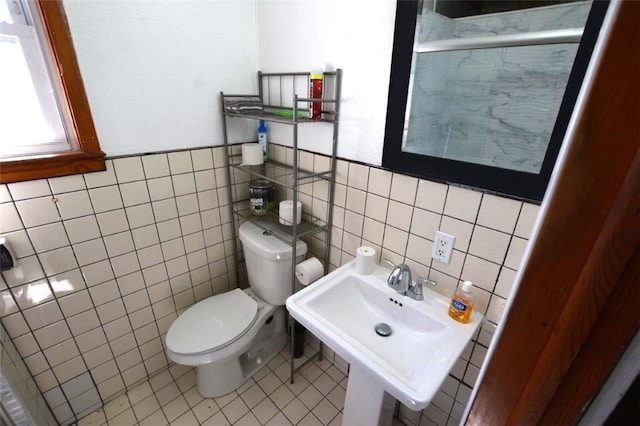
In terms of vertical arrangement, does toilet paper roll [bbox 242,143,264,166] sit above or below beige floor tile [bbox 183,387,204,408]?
above

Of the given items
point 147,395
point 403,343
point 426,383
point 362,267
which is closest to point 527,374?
point 426,383

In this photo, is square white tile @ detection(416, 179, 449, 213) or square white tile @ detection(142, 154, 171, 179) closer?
square white tile @ detection(416, 179, 449, 213)

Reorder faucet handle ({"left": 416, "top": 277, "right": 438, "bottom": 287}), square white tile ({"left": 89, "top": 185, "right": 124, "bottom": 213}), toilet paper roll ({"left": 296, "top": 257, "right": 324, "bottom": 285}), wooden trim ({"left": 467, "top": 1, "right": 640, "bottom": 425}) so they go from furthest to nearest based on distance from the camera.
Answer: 1. toilet paper roll ({"left": 296, "top": 257, "right": 324, "bottom": 285})
2. square white tile ({"left": 89, "top": 185, "right": 124, "bottom": 213})
3. faucet handle ({"left": 416, "top": 277, "right": 438, "bottom": 287})
4. wooden trim ({"left": 467, "top": 1, "right": 640, "bottom": 425})

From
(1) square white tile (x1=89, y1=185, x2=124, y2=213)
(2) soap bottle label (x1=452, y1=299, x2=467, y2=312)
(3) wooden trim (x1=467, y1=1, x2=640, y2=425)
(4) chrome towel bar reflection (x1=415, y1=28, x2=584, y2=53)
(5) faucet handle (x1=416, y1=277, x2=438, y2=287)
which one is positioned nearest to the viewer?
(3) wooden trim (x1=467, y1=1, x2=640, y2=425)

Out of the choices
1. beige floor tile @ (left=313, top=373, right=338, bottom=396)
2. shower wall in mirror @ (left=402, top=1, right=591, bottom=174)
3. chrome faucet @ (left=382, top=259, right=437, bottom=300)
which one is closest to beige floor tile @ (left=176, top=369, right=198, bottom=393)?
beige floor tile @ (left=313, top=373, right=338, bottom=396)

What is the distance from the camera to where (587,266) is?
333 millimetres

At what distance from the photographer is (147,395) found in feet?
5.10

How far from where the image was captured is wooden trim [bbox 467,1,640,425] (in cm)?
29

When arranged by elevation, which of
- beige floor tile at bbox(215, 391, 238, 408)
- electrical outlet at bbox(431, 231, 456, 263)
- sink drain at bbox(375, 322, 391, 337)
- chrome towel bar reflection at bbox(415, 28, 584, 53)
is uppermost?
chrome towel bar reflection at bbox(415, 28, 584, 53)

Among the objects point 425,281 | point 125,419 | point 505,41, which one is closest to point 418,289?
point 425,281

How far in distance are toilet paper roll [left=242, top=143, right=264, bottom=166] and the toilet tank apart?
0.35m

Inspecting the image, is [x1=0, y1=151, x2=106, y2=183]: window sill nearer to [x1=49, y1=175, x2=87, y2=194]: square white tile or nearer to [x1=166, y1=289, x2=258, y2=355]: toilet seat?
[x1=49, y1=175, x2=87, y2=194]: square white tile

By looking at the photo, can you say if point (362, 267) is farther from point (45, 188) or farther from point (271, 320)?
point (45, 188)

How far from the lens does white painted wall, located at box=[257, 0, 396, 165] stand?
1073 mm
